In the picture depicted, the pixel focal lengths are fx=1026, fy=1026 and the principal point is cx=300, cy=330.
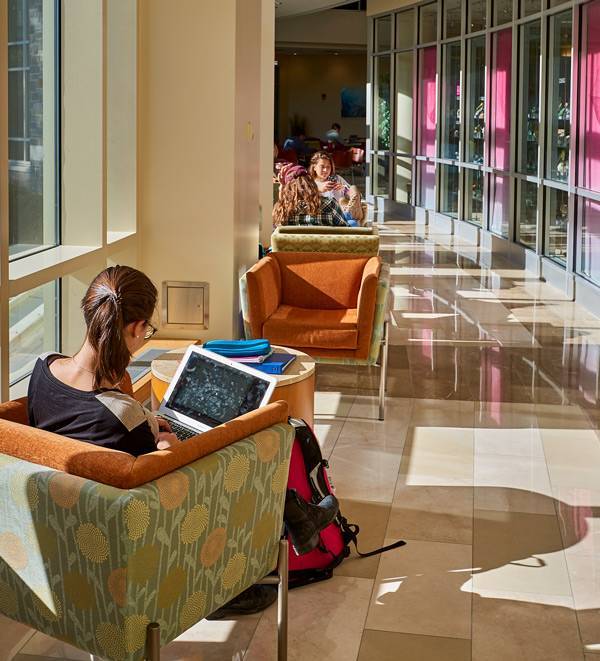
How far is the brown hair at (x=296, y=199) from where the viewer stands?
8039 millimetres

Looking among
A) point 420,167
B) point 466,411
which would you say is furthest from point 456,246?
point 466,411

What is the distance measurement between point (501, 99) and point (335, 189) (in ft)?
17.2

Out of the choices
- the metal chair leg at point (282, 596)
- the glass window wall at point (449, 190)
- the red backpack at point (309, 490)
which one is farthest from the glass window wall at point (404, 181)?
the metal chair leg at point (282, 596)

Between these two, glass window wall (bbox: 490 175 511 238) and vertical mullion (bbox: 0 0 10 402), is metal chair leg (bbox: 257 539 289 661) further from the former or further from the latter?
glass window wall (bbox: 490 175 511 238)

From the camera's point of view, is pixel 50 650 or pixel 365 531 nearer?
pixel 50 650

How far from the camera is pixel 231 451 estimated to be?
8.65 feet

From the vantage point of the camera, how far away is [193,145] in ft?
20.6

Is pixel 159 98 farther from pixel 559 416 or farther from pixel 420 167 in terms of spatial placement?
pixel 420 167

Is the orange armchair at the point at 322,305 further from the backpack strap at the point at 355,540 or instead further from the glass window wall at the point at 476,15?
the glass window wall at the point at 476,15

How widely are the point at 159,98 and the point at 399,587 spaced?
3686 mm

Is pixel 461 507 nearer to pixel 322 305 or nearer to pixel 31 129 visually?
pixel 322 305

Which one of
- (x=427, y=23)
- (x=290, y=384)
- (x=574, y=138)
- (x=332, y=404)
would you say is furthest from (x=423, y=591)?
(x=427, y=23)

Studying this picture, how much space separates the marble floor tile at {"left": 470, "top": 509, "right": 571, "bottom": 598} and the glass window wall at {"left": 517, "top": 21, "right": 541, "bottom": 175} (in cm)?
847

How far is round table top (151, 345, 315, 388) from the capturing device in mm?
4430
